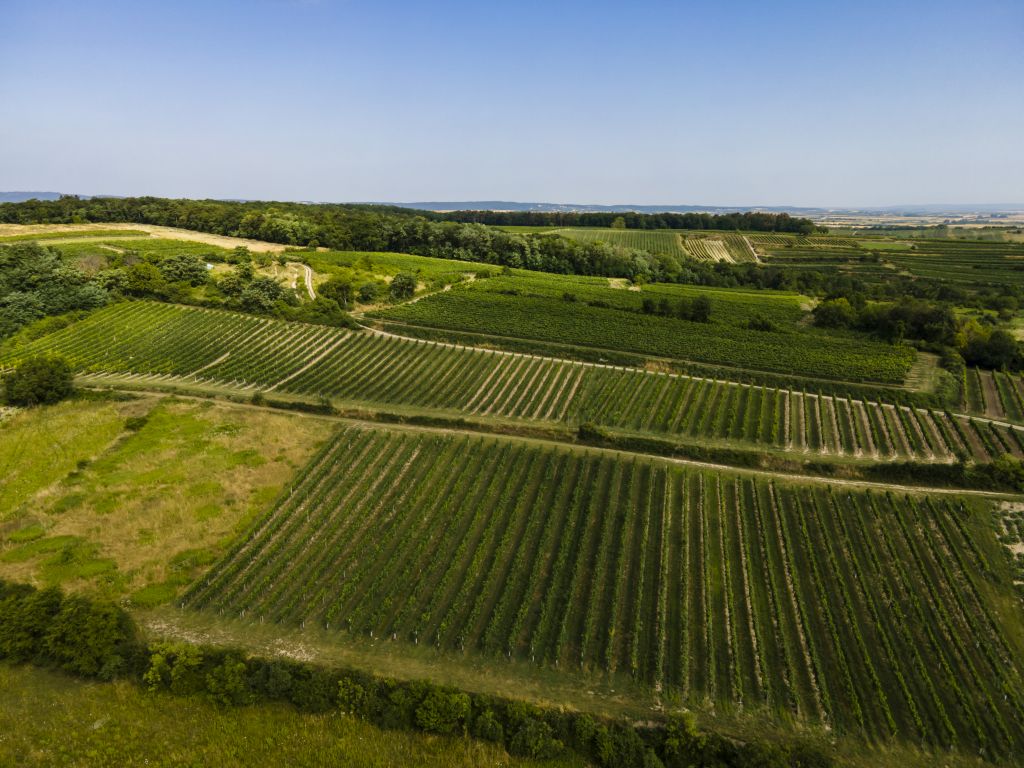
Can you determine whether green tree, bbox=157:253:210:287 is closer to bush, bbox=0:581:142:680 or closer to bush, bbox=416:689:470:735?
bush, bbox=0:581:142:680

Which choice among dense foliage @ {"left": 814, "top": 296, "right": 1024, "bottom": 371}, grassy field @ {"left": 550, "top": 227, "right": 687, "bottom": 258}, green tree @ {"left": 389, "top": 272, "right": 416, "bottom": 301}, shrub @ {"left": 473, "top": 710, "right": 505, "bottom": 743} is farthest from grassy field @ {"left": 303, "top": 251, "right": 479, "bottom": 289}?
shrub @ {"left": 473, "top": 710, "right": 505, "bottom": 743}

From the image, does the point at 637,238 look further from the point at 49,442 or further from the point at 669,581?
the point at 49,442

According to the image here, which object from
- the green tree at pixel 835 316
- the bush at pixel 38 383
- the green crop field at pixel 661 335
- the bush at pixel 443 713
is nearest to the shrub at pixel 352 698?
the bush at pixel 443 713

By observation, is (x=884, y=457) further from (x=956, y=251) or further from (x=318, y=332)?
(x=956, y=251)

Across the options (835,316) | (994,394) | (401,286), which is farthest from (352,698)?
(835,316)

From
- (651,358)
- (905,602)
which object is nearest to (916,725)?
(905,602)

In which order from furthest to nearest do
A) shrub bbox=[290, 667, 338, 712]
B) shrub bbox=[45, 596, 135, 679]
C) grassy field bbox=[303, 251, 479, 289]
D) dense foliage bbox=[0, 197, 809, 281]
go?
Result: dense foliage bbox=[0, 197, 809, 281] → grassy field bbox=[303, 251, 479, 289] → shrub bbox=[45, 596, 135, 679] → shrub bbox=[290, 667, 338, 712]

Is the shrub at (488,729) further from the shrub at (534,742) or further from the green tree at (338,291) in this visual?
the green tree at (338,291)
